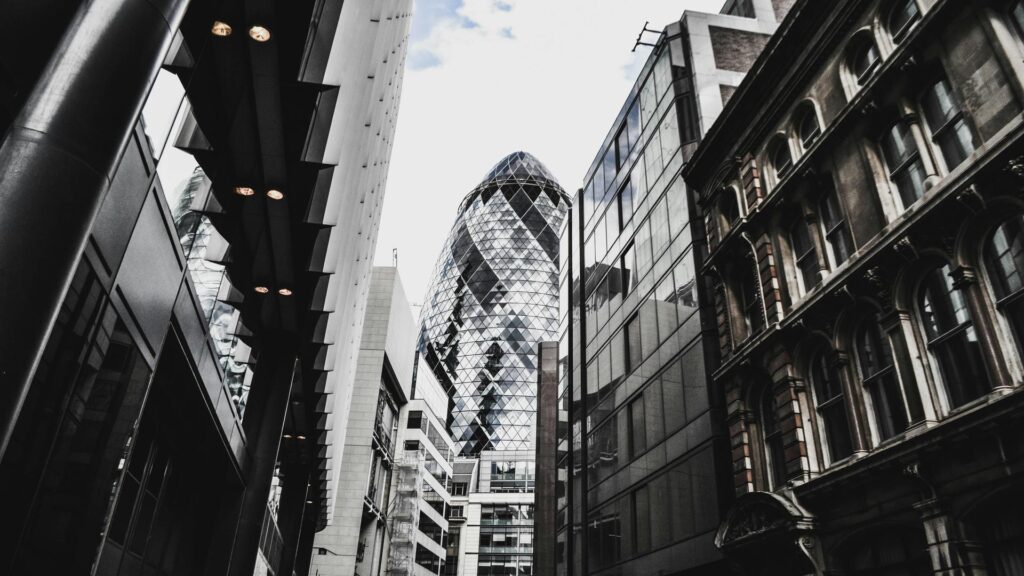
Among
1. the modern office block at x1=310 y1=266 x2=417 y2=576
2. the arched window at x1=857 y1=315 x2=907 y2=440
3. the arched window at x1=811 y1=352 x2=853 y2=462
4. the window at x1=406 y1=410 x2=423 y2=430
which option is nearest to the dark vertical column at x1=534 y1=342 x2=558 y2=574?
the modern office block at x1=310 y1=266 x2=417 y2=576

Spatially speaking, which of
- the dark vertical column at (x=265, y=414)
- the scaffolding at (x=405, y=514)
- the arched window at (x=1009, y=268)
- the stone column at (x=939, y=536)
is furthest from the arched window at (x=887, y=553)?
the scaffolding at (x=405, y=514)

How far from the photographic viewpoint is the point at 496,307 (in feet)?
571

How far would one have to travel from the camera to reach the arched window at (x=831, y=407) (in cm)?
1491

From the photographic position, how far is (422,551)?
79.2m

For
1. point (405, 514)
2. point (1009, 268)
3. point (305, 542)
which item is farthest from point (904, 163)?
point (405, 514)

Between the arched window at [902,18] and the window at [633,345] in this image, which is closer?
the arched window at [902,18]

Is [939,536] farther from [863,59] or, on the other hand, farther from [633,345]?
[633,345]

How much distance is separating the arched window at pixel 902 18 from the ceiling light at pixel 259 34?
12.9 metres

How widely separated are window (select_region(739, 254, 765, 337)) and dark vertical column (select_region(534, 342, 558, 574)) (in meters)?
30.7

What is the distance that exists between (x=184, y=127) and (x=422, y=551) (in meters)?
77.2

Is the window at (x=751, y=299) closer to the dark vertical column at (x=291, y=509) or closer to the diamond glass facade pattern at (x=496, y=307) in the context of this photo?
the dark vertical column at (x=291, y=509)

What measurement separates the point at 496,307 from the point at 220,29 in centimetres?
16535

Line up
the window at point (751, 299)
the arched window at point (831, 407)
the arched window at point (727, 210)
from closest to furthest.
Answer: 1. the arched window at point (831, 407)
2. the window at point (751, 299)
3. the arched window at point (727, 210)

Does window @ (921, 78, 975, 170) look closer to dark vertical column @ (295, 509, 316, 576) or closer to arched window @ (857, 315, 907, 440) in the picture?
arched window @ (857, 315, 907, 440)
